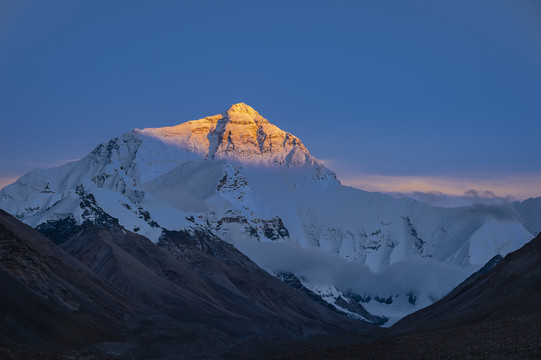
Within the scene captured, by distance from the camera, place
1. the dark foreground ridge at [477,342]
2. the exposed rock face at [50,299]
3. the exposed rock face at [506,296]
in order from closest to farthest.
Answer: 1. the dark foreground ridge at [477,342]
2. the exposed rock face at [50,299]
3. the exposed rock face at [506,296]

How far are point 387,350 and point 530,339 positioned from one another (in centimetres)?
1325

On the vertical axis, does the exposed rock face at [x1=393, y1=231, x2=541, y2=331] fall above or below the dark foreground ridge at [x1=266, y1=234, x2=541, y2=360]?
A: above

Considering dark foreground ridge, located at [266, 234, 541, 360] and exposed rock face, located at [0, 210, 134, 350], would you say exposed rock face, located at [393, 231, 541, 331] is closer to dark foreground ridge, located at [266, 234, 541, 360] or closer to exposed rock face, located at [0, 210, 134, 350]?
dark foreground ridge, located at [266, 234, 541, 360]

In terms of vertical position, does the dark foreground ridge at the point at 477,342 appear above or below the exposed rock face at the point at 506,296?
below

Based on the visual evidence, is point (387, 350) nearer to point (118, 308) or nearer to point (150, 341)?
point (150, 341)

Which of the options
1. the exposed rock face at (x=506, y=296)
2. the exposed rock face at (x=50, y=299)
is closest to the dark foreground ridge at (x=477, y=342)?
the exposed rock face at (x=506, y=296)

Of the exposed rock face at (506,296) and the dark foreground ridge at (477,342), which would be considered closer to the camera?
the dark foreground ridge at (477,342)

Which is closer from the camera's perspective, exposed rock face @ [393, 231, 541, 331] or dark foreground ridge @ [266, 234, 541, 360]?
dark foreground ridge @ [266, 234, 541, 360]

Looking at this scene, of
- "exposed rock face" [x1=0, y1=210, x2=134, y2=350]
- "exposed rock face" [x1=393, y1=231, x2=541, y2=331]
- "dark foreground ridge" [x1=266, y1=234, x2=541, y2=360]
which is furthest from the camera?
"exposed rock face" [x1=393, y1=231, x2=541, y2=331]

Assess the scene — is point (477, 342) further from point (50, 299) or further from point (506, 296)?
point (50, 299)

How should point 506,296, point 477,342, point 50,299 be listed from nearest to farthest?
point 477,342 < point 50,299 < point 506,296

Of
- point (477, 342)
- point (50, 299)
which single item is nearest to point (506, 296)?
point (477, 342)

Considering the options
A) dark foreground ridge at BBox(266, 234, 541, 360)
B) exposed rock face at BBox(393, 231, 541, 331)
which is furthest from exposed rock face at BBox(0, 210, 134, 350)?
exposed rock face at BBox(393, 231, 541, 331)

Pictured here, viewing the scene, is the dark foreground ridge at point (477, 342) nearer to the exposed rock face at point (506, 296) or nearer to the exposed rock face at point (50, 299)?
the exposed rock face at point (506, 296)
